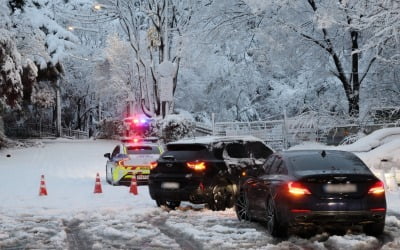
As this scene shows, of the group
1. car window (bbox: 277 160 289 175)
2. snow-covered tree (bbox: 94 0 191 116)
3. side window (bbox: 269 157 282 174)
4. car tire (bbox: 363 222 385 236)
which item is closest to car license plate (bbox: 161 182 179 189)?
side window (bbox: 269 157 282 174)

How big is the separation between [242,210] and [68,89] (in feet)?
170

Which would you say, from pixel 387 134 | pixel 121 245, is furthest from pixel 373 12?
pixel 121 245

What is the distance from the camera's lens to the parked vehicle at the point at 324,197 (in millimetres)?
9031

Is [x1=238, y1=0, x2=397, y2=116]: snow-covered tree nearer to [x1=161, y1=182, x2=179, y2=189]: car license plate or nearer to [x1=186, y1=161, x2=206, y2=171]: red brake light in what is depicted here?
[x1=186, y1=161, x2=206, y2=171]: red brake light

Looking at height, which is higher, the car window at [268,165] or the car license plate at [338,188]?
the car window at [268,165]

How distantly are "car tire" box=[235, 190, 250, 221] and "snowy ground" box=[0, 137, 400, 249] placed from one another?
17 centimetres

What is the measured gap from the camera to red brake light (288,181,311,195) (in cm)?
912

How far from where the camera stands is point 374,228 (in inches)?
372

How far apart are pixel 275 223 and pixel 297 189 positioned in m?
0.73

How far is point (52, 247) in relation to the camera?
362 inches

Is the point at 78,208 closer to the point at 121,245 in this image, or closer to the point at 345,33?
the point at 121,245

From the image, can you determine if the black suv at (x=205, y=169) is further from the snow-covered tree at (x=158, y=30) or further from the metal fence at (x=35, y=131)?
the metal fence at (x=35, y=131)

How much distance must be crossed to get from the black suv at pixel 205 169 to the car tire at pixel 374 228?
12.8ft

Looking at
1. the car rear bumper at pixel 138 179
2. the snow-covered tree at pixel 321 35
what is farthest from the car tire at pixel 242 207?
the snow-covered tree at pixel 321 35
